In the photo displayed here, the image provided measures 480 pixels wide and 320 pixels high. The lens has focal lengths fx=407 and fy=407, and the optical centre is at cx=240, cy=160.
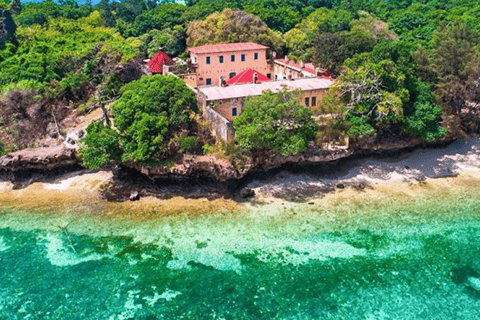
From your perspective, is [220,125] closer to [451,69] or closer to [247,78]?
[247,78]

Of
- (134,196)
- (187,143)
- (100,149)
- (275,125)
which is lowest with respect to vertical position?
(134,196)

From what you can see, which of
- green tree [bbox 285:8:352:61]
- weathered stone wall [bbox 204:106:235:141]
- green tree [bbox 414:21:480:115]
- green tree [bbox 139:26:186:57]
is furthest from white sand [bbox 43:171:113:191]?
green tree [bbox 414:21:480:115]

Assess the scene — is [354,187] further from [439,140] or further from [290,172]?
[439,140]

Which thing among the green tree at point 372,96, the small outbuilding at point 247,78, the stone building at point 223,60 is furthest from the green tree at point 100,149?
the green tree at point 372,96

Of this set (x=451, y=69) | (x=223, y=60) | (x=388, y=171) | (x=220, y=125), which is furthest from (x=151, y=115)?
(x=451, y=69)

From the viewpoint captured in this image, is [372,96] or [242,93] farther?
[242,93]
